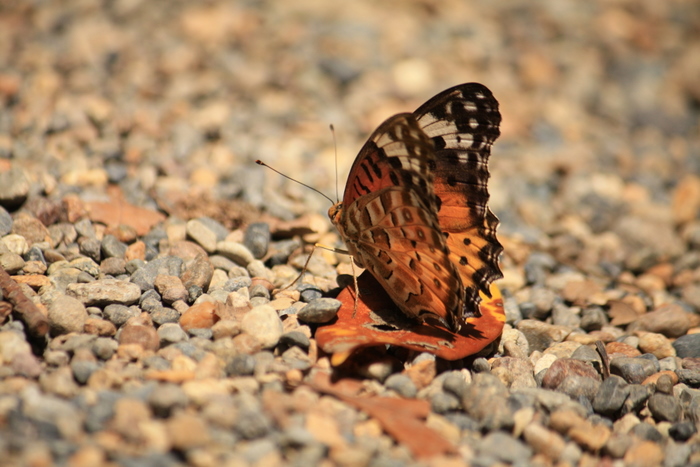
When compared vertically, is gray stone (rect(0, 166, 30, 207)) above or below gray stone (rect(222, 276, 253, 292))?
above

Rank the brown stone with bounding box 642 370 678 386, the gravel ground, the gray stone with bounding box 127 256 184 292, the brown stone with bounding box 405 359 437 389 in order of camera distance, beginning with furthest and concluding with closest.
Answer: the gray stone with bounding box 127 256 184 292
the brown stone with bounding box 642 370 678 386
the brown stone with bounding box 405 359 437 389
the gravel ground

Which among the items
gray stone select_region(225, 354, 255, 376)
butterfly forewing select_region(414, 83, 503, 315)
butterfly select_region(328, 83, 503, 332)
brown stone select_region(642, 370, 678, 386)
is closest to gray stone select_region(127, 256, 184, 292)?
gray stone select_region(225, 354, 255, 376)

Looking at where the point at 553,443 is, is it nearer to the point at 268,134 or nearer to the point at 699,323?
the point at 699,323

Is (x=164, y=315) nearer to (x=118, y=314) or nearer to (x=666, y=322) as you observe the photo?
(x=118, y=314)

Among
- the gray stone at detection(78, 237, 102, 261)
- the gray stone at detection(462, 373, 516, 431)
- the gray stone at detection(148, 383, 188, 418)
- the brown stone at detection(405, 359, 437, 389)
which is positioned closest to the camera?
the gray stone at detection(148, 383, 188, 418)

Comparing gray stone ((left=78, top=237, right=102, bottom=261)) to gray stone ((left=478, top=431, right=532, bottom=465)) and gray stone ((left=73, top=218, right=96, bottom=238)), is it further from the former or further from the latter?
gray stone ((left=478, top=431, right=532, bottom=465))
